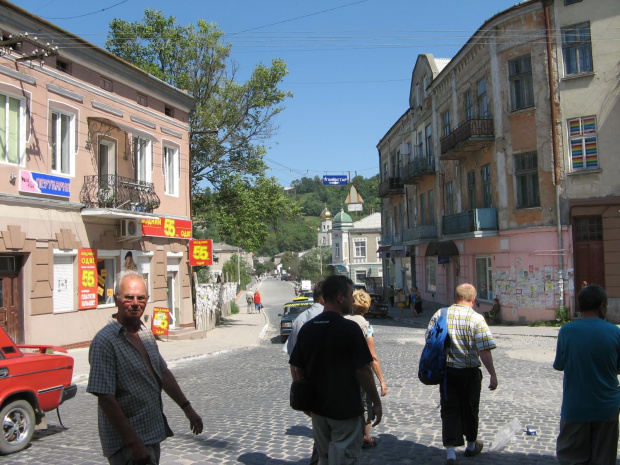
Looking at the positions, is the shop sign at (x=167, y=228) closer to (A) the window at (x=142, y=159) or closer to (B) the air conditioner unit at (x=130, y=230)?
(B) the air conditioner unit at (x=130, y=230)

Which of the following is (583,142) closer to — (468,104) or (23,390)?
(468,104)

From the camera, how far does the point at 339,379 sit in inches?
163

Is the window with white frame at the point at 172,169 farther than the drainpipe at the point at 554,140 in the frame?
Yes

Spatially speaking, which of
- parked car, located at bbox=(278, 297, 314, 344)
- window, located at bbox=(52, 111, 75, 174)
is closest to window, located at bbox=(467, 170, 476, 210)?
parked car, located at bbox=(278, 297, 314, 344)

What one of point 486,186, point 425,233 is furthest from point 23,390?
point 425,233

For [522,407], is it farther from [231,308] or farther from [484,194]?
[231,308]

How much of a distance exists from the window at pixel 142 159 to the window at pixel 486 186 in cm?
1396

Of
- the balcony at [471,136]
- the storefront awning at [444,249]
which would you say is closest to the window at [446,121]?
the balcony at [471,136]

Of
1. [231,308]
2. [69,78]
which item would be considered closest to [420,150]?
[231,308]

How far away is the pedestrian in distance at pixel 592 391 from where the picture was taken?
4.52 metres

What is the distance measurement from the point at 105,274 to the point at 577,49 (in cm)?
1834

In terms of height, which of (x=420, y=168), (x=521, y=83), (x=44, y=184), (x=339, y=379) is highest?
(x=521, y=83)

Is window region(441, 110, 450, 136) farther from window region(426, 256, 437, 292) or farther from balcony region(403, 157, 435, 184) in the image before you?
window region(426, 256, 437, 292)

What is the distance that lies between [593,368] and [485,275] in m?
21.6
